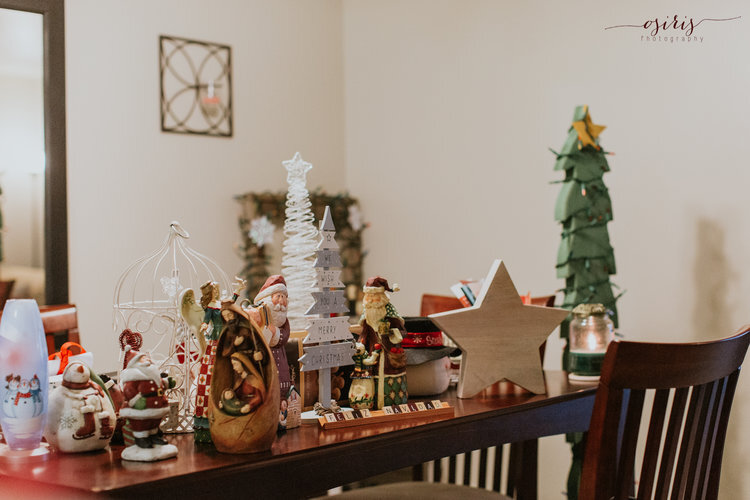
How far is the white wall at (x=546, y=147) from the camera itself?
2.21 meters

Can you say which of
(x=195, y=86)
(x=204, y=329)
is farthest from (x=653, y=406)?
(x=195, y=86)

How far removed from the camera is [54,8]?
2.96 m

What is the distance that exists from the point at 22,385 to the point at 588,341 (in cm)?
119

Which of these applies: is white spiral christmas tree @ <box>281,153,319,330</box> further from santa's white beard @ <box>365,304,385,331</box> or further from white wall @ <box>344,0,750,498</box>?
white wall @ <box>344,0,750,498</box>

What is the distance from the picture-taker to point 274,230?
3.50m

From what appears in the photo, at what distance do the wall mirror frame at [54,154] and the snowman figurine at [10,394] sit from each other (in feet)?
6.93

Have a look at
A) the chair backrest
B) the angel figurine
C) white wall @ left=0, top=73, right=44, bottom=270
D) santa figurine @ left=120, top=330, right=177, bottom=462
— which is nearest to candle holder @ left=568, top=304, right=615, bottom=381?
the chair backrest

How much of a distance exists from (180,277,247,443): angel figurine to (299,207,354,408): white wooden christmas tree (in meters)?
0.15

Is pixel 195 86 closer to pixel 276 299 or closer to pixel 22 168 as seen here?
pixel 22 168

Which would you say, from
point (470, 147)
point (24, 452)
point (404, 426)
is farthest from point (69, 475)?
point (470, 147)

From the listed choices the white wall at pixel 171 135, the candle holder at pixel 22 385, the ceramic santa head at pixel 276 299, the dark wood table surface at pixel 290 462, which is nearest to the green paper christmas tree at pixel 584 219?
the dark wood table surface at pixel 290 462

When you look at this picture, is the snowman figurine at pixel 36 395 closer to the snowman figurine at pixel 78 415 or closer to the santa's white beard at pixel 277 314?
the snowman figurine at pixel 78 415

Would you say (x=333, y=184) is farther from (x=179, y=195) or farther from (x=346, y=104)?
(x=179, y=195)

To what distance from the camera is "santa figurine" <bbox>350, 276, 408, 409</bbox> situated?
1265 mm
